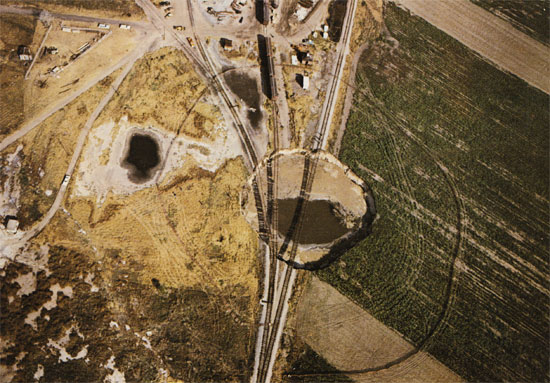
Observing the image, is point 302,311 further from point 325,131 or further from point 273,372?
point 325,131

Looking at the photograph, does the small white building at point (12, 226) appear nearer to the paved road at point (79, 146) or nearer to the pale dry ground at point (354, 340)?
the paved road at point (79, 146)

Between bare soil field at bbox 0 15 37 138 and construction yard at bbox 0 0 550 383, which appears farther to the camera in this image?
bare soil field at bbox 0 15 37 138

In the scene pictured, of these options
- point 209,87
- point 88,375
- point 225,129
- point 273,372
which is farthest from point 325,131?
point 88,375

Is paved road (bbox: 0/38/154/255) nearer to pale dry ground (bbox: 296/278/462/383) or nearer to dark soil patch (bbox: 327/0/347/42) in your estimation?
dark soil patch (bbox: 327/0/347/42)

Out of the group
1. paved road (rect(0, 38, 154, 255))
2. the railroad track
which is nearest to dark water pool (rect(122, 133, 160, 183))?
paved road (rect(0, 38, 154, 255))

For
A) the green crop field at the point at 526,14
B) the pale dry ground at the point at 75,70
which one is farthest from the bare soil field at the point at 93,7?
the green crop field at the point at 526,14

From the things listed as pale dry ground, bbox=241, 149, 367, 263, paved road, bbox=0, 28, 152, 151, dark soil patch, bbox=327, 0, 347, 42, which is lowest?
pale dry ground, bbox=241, 149, 367, 263

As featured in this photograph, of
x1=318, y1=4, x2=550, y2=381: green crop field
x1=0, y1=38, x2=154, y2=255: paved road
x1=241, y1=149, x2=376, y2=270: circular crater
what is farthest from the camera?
x1=241, y1=149, x2=376, y2=270: circular crater
